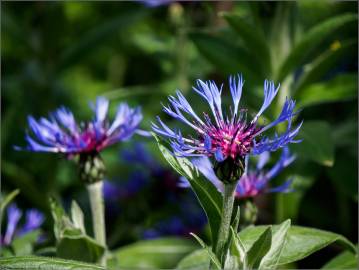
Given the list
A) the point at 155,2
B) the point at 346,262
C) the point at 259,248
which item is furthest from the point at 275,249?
the point at 155,2

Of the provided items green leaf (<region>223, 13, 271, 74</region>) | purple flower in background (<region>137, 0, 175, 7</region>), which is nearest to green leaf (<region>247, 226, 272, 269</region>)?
green leaf (<region>223, 13, 271, 74</region>)

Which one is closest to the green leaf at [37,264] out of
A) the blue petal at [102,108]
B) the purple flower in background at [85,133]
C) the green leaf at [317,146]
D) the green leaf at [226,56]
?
the purple flower in background at [85,133]

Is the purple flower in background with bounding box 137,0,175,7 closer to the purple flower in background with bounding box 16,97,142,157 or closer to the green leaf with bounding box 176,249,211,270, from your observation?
the purple flower in background with bounding box 16,97,142,157

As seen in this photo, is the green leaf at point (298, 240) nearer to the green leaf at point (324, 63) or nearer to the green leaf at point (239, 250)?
the green leaf at point (239, 250)

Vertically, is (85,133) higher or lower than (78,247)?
higher

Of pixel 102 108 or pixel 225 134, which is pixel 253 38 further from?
pixel 225 134

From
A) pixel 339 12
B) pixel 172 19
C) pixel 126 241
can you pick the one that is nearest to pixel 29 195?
pixel 126 241
